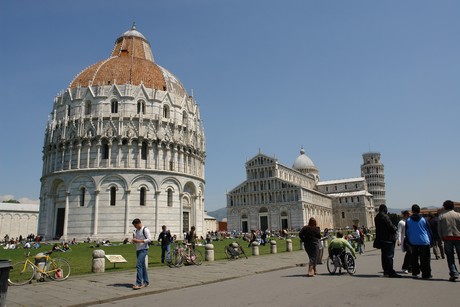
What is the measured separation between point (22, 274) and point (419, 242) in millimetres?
12519

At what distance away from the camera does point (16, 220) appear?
73688mm

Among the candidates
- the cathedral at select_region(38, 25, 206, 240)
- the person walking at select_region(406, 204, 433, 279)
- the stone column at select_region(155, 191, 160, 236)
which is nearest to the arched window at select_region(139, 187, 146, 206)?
the cathedral at select_region(38, 25, 206, 240)

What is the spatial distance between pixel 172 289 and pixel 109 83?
3606 centimetres

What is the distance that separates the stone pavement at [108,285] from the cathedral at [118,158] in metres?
24.6

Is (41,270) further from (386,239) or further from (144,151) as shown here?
(144,151)

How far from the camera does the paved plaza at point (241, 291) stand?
25.1 feet

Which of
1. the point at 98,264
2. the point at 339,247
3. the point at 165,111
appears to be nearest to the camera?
the point at 339,247

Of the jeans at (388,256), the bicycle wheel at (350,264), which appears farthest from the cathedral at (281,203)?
the jeans at (388,256)

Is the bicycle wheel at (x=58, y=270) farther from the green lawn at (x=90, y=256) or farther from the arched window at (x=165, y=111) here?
the arched window at (x=165, y=111)

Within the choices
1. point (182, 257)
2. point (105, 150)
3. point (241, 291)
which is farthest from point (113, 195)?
point (241, 291)

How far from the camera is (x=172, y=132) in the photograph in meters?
41.6

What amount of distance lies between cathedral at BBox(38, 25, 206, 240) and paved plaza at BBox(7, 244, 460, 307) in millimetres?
26137

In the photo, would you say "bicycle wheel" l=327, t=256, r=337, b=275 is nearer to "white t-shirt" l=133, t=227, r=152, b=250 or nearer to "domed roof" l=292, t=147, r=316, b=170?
"white t-shirt" l=133, t=227, r=152, b=250

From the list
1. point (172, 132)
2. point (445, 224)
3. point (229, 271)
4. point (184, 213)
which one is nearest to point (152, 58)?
point (172, 132)
